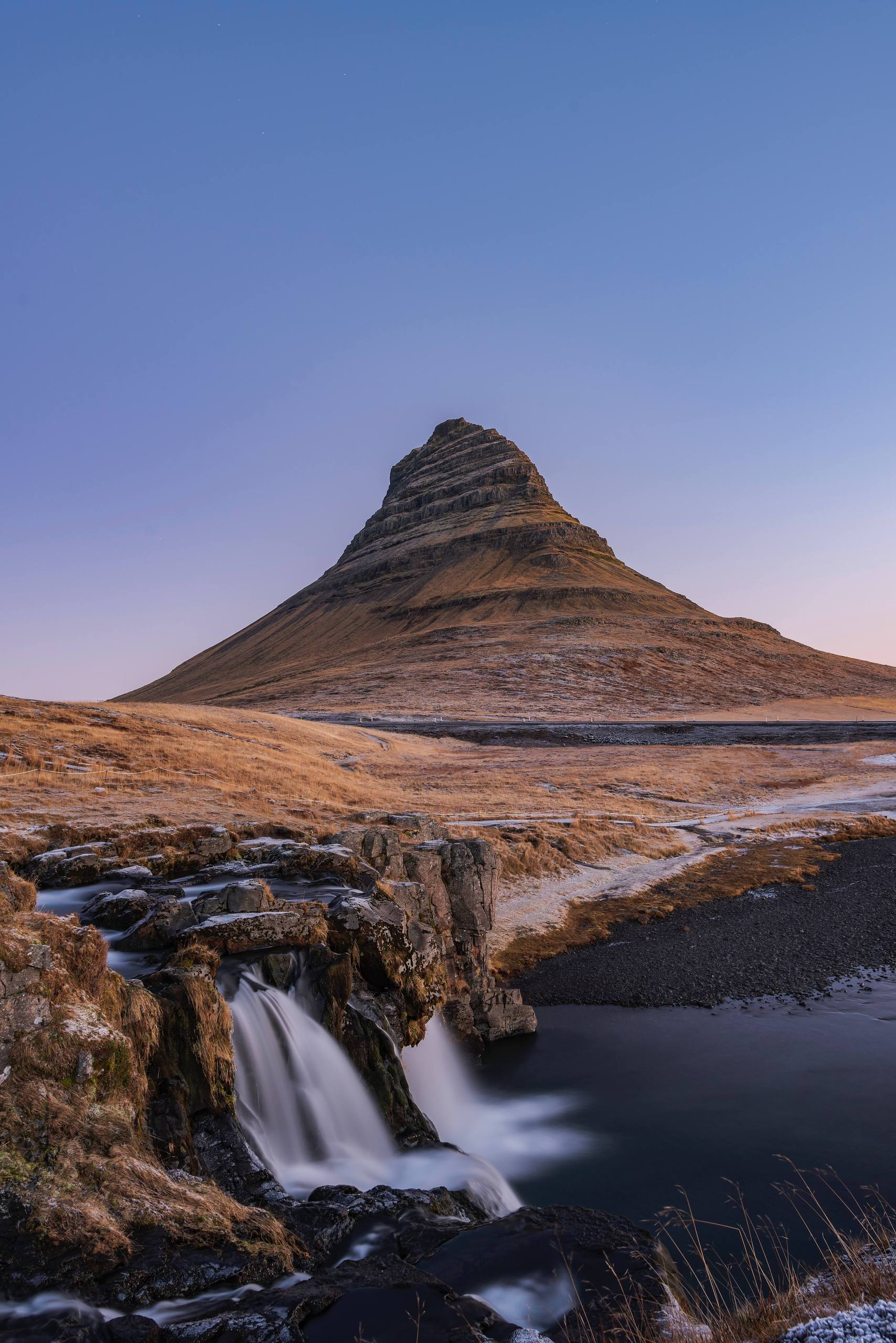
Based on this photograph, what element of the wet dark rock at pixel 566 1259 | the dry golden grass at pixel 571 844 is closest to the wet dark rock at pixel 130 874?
the wet dark rock at pixel 566 1259

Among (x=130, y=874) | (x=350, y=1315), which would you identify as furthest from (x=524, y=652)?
(x=350, y=1315)

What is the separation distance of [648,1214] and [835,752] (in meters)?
55.5

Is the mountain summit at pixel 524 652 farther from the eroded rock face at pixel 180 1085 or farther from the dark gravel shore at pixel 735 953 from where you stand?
the eroded rock face at pixel 180 1085

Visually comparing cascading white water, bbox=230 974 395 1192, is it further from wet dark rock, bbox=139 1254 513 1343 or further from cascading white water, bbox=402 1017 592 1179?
wet dark rock, bbox=139 1254 513 1343

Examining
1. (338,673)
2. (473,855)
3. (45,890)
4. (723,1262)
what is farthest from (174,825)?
(338,673)

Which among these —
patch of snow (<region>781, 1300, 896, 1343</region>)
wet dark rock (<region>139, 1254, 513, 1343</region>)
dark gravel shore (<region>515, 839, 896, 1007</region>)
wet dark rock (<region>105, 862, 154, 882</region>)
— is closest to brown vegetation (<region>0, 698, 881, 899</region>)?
wet dark rock (<region>105, 862, 154, 882</region>)

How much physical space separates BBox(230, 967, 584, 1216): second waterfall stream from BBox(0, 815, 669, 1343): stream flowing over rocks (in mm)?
34

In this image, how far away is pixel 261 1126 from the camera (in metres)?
10.1

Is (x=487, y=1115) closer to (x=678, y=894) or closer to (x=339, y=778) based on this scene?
(x=678, y=894)

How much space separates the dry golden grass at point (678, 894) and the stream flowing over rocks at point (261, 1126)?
435 centimetres

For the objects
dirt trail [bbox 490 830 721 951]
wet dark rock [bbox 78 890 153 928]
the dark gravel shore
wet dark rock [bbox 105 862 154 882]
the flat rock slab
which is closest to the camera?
the flat rock slab

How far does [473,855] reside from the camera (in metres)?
17.8

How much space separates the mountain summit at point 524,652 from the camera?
315 feet

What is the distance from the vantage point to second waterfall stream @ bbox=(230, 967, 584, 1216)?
10.1 meters
